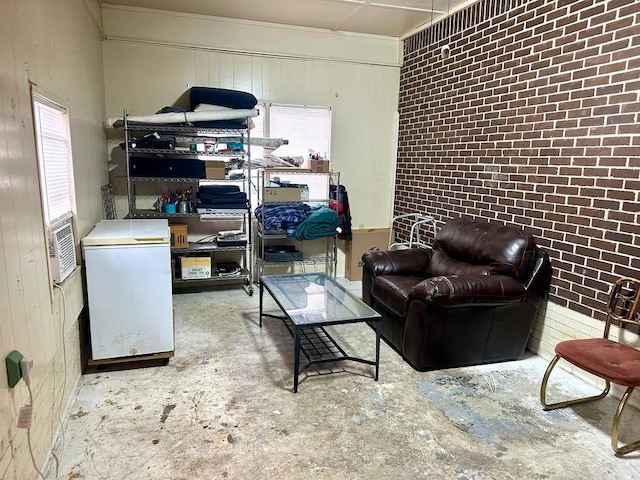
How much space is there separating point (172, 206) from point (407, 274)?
2.37 metres

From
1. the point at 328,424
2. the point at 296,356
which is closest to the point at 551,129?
the point at 296,356

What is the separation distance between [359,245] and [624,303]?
113 inches

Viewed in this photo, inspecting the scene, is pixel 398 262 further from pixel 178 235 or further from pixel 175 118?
pixel 175 118

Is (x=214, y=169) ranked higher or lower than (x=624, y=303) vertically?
higher

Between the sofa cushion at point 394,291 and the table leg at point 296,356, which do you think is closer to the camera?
the table leg at point 296,356

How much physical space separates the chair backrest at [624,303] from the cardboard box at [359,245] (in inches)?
109

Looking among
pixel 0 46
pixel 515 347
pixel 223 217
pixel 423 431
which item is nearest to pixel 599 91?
pixel 515 347

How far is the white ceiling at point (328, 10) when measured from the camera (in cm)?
387

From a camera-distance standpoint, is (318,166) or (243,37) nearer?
(243,37)

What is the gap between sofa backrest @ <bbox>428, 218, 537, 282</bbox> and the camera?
295 centimetres

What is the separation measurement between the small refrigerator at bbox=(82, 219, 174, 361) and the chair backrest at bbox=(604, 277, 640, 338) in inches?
108

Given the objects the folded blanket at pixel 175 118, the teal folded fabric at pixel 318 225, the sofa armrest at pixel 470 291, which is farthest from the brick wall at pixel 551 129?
the folded blanket at pixel 175 118

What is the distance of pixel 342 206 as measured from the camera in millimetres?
4832

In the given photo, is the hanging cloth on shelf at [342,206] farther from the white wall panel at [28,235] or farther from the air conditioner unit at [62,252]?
the air conditioner unit at [62,252]
